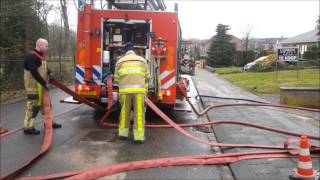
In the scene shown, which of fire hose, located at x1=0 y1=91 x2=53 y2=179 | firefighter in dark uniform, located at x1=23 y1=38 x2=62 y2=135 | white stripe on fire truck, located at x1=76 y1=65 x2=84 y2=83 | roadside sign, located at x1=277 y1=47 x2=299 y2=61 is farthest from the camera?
roadside sign, located at x1=277 y1=47 x2=299 y2=61

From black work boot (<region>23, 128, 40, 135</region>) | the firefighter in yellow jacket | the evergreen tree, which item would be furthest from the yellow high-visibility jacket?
the evergreen tree

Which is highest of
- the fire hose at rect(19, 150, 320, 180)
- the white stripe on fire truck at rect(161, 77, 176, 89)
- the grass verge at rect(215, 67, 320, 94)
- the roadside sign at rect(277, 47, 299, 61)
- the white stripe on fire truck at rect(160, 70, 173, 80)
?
the roadside sign at rect(277, 47, 299, 61)

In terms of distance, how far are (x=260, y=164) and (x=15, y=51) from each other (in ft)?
48.7

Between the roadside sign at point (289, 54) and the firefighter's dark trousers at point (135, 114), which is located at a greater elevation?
the roadside sign at point (289, 54)

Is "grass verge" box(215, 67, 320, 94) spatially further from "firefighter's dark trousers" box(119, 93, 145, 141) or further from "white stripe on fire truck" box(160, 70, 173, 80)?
"firefighter's dark trousers" box(119, 93, 145, 141)

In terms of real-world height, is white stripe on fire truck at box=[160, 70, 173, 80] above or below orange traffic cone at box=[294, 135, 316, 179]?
above

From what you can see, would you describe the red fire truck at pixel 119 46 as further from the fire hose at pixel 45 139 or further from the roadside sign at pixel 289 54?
the roadside sign at pixel 289 54

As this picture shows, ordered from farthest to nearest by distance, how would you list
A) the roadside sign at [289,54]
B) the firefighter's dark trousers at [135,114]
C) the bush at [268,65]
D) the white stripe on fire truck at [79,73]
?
the bush at [268,65]
the roadside sign at [289,54]
the white stripe on fire truck at [79,73]
the firefighter's dark trousers at [135,114]

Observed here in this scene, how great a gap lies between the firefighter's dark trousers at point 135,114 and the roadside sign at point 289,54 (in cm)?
1830

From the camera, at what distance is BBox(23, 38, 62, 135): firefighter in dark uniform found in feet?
28.4

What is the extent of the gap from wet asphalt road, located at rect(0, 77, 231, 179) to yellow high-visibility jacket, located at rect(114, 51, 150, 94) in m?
0.94

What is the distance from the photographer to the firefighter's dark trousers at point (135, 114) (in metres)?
8.27

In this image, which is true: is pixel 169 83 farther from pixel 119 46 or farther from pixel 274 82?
pixel 274 82

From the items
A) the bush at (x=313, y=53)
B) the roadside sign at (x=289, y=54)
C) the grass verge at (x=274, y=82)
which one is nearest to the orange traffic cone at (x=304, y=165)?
the grass verge at (x=274, y=82)
